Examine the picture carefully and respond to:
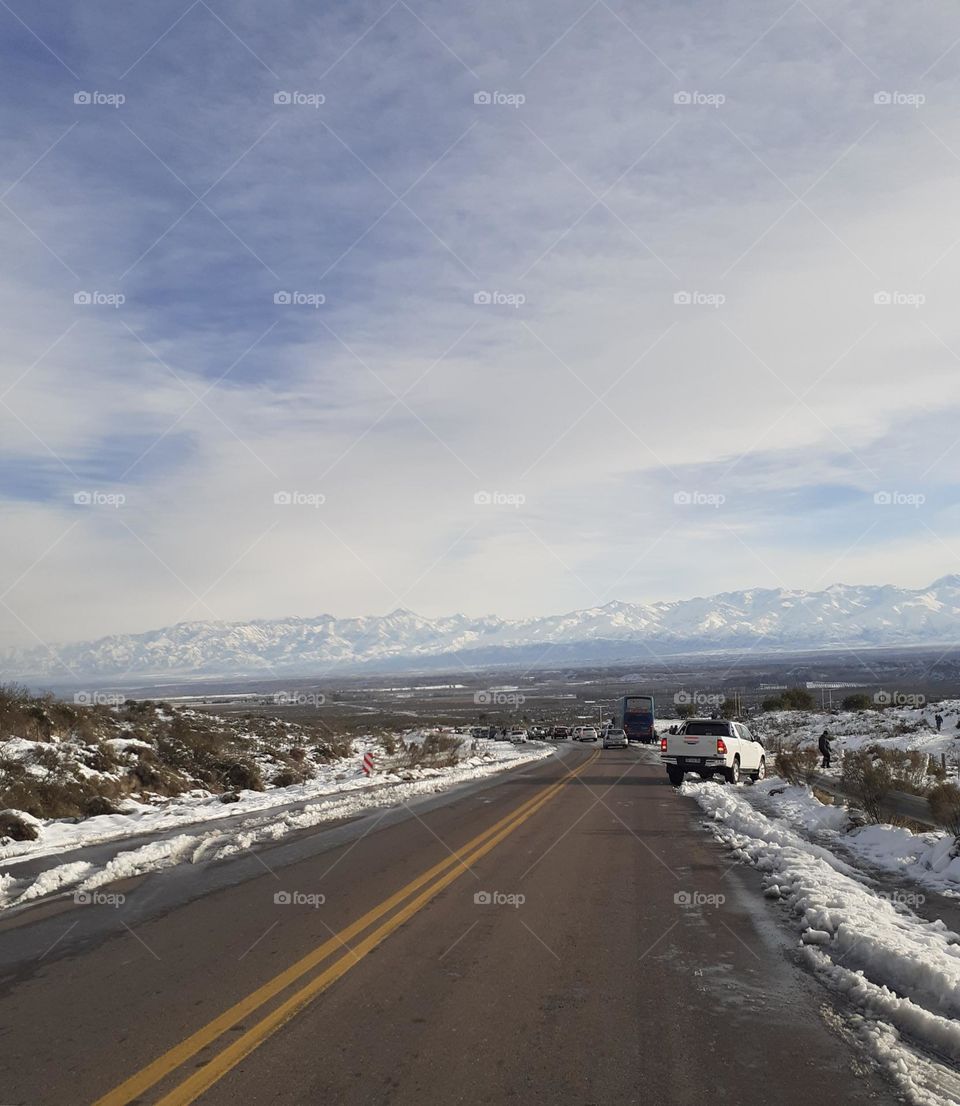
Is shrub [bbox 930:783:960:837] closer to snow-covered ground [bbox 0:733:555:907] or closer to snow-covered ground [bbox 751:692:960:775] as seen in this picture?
snow-covered ground [bbox 0:733:555:907]

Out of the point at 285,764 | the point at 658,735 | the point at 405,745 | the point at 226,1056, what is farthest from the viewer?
the point at 658,735

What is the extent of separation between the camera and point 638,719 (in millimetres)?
62219

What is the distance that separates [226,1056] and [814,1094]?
10.6 feet

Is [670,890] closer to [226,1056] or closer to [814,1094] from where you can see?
[814,1094]

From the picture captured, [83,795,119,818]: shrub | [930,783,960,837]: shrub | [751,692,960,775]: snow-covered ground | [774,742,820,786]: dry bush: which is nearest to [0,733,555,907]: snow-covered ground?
[83,795,119,818]: shrub

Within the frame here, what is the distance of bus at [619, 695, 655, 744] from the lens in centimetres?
6159

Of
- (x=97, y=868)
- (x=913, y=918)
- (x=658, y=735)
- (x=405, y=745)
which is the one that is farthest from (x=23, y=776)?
(x=658, y=735)

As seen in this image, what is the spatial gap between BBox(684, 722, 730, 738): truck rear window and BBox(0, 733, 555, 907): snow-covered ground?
7234mm

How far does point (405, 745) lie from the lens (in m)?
46.8

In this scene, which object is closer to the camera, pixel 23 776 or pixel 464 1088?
pixel 464 1088

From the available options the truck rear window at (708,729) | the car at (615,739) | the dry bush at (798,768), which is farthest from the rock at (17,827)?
the car at (615,739)

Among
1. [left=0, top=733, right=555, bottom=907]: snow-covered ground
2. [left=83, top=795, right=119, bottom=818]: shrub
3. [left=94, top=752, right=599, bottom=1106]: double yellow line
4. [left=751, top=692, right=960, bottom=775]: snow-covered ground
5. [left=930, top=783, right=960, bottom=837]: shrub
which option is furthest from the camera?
[left=751, top=692, right=960, bottom=775]: snow-covered ground

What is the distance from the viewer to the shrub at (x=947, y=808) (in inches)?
481

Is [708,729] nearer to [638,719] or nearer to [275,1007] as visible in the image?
[275,1007]
